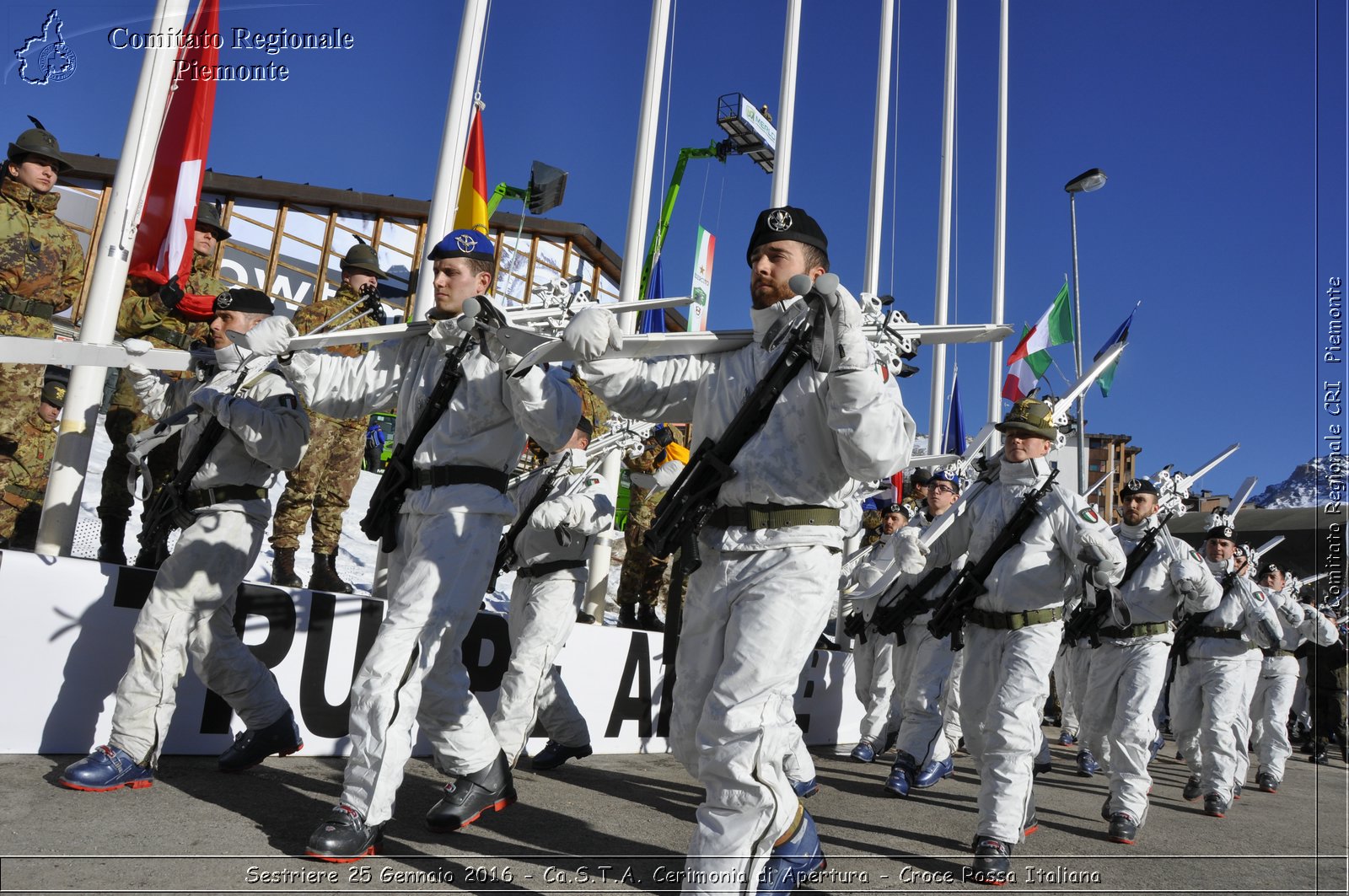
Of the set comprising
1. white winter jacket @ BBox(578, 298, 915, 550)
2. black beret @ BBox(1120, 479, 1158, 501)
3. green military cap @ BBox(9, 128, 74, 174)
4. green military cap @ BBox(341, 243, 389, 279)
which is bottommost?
white winter jacket @ BBox(578, 298, 915, 550)

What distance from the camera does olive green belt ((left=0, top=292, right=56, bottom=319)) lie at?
6.13 meters

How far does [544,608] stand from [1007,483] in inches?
117

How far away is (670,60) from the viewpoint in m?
10.4

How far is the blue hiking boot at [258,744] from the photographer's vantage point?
5.09 m

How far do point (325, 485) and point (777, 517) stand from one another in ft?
16.3

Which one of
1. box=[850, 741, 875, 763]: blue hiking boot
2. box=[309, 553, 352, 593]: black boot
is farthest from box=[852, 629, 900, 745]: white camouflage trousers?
box=[309, 553, 352, 593]: black boot

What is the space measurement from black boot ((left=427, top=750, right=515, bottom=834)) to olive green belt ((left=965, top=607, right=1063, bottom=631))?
287cm

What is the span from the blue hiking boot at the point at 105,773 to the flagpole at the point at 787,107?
8.76 metres

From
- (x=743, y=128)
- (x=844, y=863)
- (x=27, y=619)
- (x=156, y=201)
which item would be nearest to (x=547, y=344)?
(x=844, y=863)

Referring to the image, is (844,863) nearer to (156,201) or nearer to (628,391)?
(628,391)

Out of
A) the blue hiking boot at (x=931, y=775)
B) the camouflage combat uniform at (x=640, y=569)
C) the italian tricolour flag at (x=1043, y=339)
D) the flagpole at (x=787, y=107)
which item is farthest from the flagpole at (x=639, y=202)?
the italian tricolour flag at (x=1043, y=339)

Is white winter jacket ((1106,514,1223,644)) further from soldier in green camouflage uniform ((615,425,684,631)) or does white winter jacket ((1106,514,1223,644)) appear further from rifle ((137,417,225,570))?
rifle ((137,417,225,570))

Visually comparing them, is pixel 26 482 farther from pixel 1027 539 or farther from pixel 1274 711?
pixel 1274 711

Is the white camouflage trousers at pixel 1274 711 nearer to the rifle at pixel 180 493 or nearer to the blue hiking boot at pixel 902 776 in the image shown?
the blue hiking boot at pixel 902 776
